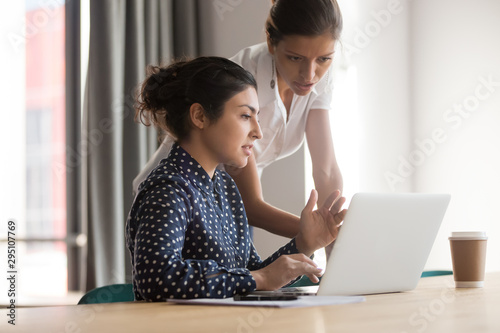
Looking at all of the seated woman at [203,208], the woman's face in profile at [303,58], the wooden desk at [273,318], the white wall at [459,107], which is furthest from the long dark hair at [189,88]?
the white wall at [459,107]

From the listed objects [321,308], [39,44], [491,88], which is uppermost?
[39,44]

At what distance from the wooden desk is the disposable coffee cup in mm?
244

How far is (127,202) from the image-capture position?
3033 mm

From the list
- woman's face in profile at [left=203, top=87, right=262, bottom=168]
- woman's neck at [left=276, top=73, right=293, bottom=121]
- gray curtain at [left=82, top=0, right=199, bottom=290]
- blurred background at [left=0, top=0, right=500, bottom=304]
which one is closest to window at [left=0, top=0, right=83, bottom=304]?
blurred background at [left=0, top=0, right=500, bottom=304]

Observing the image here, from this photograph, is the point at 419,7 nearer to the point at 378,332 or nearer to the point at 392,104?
the point at 392,104

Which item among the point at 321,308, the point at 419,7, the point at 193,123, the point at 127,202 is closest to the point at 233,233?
the point at 193,123

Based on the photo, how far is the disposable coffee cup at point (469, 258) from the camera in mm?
1276

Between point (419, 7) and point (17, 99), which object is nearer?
point (17, 99)

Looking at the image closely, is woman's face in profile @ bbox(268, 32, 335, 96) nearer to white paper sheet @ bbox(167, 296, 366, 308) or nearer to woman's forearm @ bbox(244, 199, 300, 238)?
woman's forearm @ bbox(244, 199, 300, 238)

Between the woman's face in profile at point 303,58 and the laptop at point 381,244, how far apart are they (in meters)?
0.66

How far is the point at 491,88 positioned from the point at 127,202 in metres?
1.76

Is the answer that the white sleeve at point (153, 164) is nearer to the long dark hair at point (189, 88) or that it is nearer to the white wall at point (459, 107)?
the long dark hair at point (189, 88)

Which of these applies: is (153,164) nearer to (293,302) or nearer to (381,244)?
(381,244)

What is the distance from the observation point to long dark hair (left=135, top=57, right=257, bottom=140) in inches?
58.1
